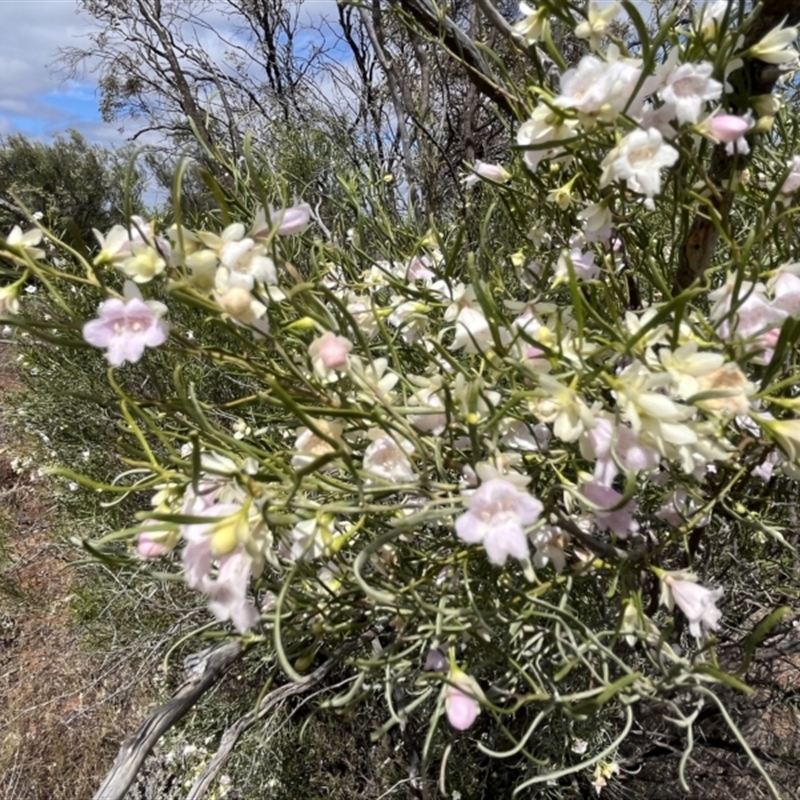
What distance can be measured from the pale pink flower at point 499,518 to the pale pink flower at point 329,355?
Result: 0.11m

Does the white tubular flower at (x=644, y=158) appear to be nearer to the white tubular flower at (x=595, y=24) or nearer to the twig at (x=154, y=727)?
the white tubular flower at (x=595, y=24)

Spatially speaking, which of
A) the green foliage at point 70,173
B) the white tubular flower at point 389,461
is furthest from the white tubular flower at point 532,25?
the green foliage at point 70,173

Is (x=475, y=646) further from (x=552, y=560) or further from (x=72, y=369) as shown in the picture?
(x=72, y=369)

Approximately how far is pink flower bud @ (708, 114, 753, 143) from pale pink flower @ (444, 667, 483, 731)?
397 mm

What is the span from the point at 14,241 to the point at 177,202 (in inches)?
6.4

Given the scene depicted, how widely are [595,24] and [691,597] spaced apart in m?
A: 0.42

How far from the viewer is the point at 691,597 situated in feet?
1.72

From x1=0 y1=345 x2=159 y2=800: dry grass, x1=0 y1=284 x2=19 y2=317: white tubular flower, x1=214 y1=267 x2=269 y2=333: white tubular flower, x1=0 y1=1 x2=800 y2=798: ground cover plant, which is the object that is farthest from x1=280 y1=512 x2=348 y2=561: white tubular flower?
x1=0 y1=345 x2=159 y2=800: dry grass

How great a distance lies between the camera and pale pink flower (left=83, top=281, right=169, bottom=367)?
0.44 metres

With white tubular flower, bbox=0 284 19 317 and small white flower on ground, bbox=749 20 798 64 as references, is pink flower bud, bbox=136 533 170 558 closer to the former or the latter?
white tubular flower, bbox=0 284 19 317

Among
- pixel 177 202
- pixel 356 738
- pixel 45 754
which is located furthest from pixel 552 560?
pixel 45 754

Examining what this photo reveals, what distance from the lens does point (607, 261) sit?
0.66 metres

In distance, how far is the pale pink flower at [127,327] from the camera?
44 centimetres

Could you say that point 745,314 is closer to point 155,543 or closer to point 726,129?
point 726,129
